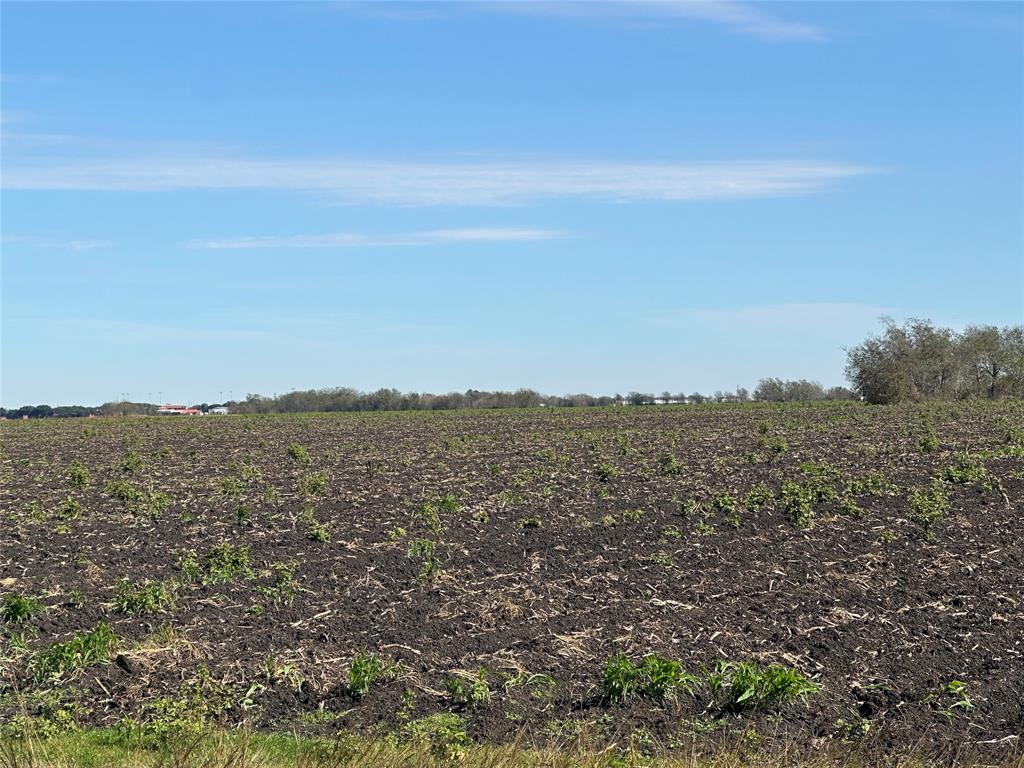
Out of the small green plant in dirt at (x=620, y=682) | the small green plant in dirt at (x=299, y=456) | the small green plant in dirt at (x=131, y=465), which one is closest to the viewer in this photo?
the small green plant in dirt at (x=620, y=682)

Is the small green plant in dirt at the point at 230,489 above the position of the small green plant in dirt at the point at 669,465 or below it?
above

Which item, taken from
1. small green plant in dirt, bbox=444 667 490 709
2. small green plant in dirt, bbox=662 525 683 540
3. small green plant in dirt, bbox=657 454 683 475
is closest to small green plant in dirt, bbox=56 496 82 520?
small green plant in dirt, bbox=662 525 683 540

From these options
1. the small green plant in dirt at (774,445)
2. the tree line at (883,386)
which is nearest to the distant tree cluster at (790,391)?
the tree line at (883,386)

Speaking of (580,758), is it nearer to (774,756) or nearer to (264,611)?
(774,756)

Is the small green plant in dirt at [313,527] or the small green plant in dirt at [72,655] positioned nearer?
the small green plant in dirt at [72,655]

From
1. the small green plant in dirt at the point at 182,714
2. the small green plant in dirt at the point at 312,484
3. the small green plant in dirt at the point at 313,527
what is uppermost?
the small green plant in dirt at the point at 312,484

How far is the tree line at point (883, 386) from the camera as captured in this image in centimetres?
8325

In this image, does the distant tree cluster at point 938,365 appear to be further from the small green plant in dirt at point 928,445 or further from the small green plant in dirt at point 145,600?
the small green plant in dirt at point 145,600

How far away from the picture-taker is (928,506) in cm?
1900

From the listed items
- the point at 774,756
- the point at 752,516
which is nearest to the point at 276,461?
the point at 752,516

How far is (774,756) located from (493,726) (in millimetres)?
2270

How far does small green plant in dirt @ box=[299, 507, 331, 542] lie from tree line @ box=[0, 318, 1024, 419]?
69.2 metres

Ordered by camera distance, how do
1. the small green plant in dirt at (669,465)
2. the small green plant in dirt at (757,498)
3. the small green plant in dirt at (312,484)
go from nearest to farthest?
the small green plant in dirt at (757,498) < the small green plant in dirt at (312,484) < the small green plant in dirt at (669,465)

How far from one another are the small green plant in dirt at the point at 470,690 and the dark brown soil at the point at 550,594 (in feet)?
0.44
